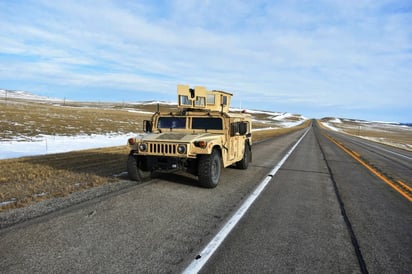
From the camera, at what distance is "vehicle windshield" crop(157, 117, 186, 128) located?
8734 mm

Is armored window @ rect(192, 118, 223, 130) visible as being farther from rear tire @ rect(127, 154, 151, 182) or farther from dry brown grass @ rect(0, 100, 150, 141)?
dry brown grass @ rect(0, 100, 150, 141)

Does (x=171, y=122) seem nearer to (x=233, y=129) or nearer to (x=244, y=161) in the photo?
(x=233, y=129)

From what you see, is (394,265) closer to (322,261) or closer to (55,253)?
(322,261)

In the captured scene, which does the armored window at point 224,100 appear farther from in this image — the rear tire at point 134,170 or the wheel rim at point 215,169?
the rear tire at point 134,170

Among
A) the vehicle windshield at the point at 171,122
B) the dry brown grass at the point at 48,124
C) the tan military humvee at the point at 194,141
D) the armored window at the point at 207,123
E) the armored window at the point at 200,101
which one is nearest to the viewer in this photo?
the tan military humvee at the point at 194,141

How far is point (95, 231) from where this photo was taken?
4.38m

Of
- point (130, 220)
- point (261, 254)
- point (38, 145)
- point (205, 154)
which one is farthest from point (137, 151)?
point (38, 145)

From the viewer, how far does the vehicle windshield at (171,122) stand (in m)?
8.73

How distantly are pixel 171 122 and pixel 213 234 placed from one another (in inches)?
192

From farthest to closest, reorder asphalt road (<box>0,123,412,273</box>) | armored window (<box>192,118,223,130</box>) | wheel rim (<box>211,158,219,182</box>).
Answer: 1. armored window (<box>192,118,223,130</box>)
2. wheel rim (<box>211,158,219,182</box>)
3. asphalt road (<box>0,123,412,273</box>)

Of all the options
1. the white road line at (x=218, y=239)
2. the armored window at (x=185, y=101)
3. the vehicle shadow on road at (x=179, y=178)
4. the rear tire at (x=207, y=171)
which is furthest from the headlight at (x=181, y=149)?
the armored window at (x=185, y=101)

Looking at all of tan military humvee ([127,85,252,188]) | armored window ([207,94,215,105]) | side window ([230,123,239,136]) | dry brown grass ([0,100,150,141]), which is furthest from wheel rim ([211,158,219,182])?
dry brown grass ([0,100,150,141])

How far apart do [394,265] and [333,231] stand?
1.12 meters

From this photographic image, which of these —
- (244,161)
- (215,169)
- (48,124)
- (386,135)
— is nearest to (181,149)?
(215,169)
